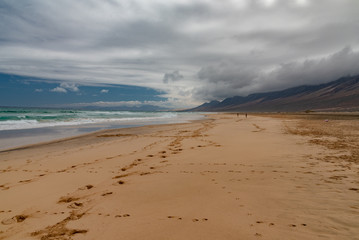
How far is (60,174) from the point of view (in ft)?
18.9

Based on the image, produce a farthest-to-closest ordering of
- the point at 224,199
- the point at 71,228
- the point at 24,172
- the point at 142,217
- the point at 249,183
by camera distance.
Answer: the point at 24,172 → the point at 249,183 → the point at 224,199 → the point at 142,217 → the point at 71,228

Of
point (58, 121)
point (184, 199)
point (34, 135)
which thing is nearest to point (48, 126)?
point (58, 121)

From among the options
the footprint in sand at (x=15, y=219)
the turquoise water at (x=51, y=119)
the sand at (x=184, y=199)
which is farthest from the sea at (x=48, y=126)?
the footprint in sand at (x=15, y=219)

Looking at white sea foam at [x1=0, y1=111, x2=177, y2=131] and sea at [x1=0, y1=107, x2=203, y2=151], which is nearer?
sea at [x1=0, y1=107, x2=203, y2=151]

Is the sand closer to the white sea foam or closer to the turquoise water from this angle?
the white sea foam

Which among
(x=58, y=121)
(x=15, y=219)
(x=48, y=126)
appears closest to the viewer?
(x=15, y=219)

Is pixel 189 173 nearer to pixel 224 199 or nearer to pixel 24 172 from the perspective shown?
pixel 224 199

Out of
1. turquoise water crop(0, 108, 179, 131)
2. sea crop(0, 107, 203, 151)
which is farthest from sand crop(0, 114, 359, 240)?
turquoise water crop(0, 108, 179, 131)

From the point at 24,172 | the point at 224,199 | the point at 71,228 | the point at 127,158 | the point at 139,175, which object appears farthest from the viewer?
the point at 127,158

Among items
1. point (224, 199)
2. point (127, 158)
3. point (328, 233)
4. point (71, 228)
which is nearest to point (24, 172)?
point (127, 158)

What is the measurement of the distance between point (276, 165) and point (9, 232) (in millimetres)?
6452

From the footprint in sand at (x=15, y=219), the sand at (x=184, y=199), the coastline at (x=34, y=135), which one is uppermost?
the coastline at (x=34, y=135)

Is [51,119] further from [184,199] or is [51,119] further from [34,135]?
[184,199]

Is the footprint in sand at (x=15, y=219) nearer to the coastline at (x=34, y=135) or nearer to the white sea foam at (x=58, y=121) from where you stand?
the coastline at (x=34, y=135)
